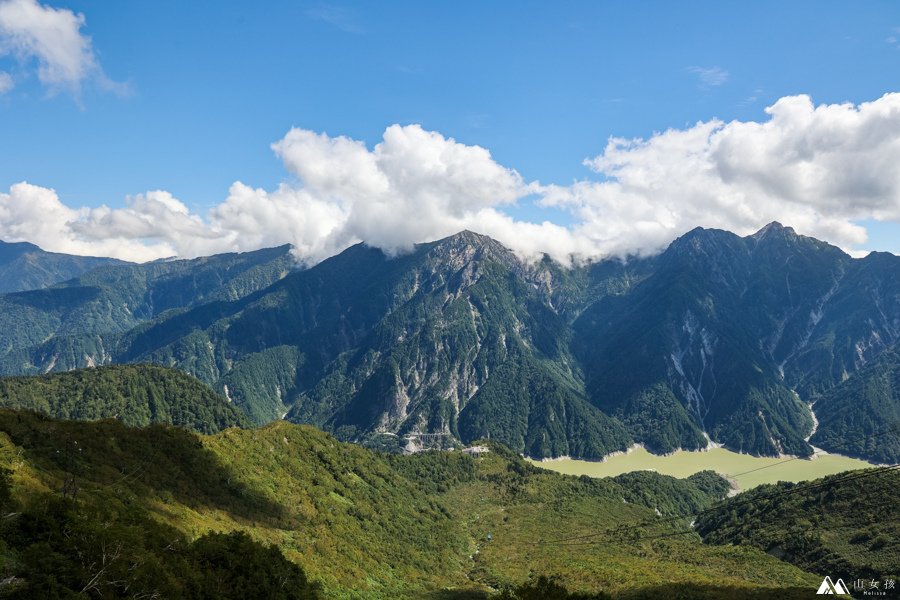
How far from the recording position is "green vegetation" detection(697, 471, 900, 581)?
133 meters

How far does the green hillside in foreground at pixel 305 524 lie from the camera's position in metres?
47.9

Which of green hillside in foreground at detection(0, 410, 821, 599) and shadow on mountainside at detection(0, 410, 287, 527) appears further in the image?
shadow on mountainside at detection(0, 410, 287, 527)

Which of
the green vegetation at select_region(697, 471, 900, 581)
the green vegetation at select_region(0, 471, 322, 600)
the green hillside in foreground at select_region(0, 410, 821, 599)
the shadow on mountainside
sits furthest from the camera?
the green vegetation at select_region(697, 471, 900, 581)

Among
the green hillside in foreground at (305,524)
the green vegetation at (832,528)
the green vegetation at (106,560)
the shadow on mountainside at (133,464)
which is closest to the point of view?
the green vegetation at (106,560)

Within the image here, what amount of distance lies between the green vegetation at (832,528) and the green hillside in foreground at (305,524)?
1022 centimetres

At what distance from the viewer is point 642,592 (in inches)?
4237

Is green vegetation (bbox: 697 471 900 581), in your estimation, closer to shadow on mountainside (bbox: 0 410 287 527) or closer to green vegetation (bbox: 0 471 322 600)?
shadow on mountainside (bbox: 0 410 287 527)

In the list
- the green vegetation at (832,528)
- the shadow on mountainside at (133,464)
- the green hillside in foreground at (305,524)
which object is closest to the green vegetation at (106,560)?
the green hillside in foreground at (305,524)

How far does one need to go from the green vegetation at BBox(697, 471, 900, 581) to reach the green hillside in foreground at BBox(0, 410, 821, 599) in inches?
403

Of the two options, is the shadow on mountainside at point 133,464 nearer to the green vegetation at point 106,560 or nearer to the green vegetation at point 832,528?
the green vegetation at point 106,560

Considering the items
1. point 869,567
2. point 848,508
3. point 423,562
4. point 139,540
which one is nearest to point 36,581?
point 139,540

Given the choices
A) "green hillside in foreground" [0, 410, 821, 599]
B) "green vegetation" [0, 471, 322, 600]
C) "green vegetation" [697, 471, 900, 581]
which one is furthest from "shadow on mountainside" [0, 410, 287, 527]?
"green vegetation" [697, 471, 900, 581]

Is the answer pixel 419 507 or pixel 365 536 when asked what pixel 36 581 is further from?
pixel 419 507

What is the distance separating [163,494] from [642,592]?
90.8 m
